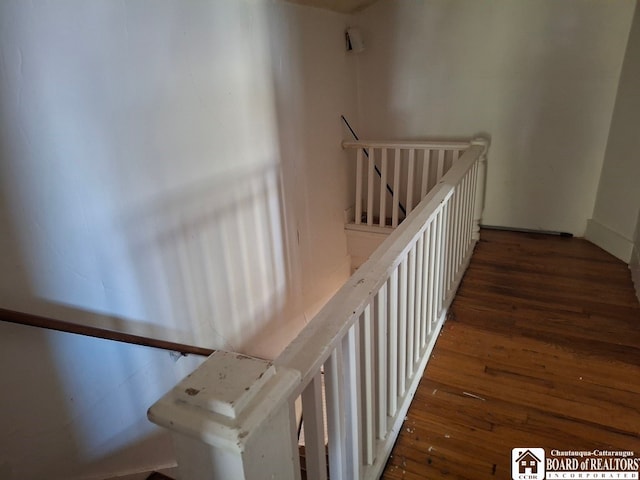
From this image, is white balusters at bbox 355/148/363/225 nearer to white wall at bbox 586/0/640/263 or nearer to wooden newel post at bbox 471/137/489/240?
wooden newel post at bbox 471/137/489/240

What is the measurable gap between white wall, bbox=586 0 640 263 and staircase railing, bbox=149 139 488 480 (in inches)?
50.1

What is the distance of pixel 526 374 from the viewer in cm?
197

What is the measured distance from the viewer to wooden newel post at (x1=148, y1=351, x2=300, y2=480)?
0.69 meters

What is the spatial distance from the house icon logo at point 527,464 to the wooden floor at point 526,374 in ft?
0.07

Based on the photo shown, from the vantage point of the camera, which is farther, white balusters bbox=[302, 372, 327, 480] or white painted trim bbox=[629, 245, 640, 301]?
white painted trim bbox=[629, 245, 640, 301]

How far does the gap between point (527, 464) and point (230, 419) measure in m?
1.32

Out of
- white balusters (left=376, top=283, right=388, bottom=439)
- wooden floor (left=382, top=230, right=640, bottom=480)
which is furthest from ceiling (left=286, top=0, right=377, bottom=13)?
white balusters (left=376, top=283, right=388, bottom=439)

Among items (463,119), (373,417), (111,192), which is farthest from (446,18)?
(373,417)

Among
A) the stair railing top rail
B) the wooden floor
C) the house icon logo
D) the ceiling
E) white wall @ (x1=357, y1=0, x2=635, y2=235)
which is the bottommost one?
the house icon logo

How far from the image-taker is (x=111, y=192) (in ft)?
5.84

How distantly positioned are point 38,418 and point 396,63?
316 centimetres

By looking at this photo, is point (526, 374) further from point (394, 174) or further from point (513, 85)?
point (513, 85)

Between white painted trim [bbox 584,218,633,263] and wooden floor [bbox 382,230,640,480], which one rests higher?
white painted trim [bbox 584,218,633,263]

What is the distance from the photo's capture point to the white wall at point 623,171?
9.11 feet
